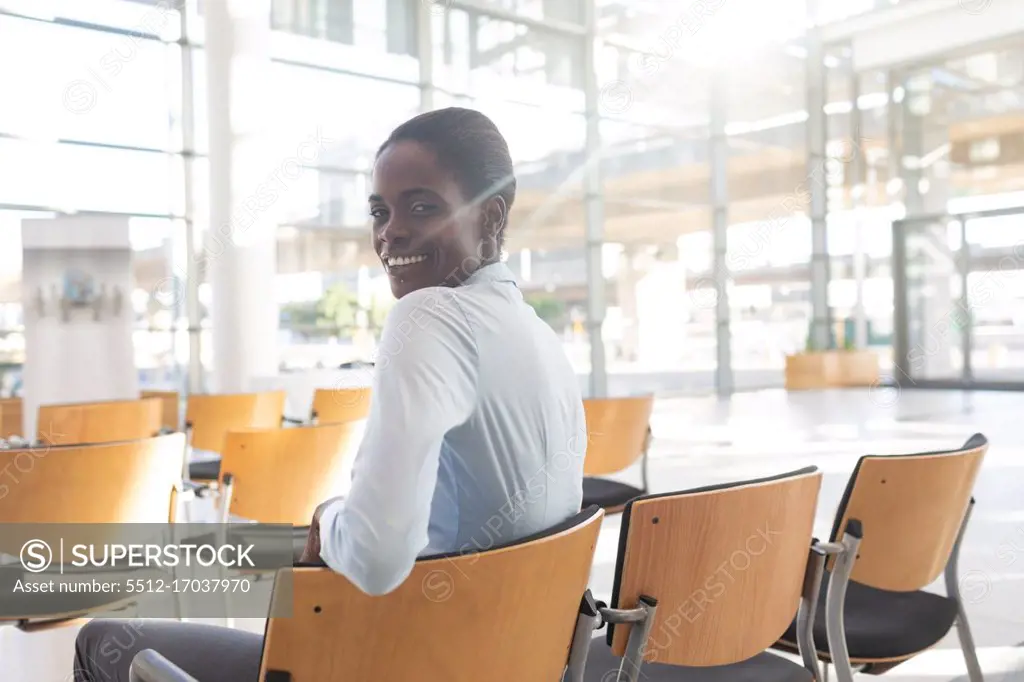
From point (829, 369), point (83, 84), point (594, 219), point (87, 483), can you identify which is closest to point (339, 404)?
point (87, 483)

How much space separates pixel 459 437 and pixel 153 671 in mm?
461

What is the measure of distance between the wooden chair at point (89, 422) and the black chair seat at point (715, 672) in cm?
255

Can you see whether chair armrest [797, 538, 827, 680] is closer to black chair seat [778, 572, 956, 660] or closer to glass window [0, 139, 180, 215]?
black chair seat [778, 572, 956, 660]

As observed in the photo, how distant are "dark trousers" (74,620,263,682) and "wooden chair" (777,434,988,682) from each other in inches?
41.3

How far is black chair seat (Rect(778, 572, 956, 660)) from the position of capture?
5.47ft

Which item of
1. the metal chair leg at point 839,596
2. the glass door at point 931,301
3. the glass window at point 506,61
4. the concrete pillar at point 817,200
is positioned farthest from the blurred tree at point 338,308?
the glass door at point 931,301

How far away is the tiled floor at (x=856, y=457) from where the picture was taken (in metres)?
2.60

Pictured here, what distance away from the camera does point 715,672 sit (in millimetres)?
1526

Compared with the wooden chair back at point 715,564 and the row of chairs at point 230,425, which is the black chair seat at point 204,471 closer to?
the row of chairs at point 230,425

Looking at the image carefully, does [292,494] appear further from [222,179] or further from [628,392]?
[628,392]

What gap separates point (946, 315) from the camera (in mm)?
13070

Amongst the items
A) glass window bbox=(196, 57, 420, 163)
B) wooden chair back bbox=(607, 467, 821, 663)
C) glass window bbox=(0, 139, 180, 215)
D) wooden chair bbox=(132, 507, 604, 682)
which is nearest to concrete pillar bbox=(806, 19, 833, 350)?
glass window bbox=(196, 57, 420, 163)

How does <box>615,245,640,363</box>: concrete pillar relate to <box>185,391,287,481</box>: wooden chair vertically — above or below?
above

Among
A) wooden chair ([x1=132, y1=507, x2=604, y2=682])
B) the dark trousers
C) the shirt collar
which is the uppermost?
the shirt collar
